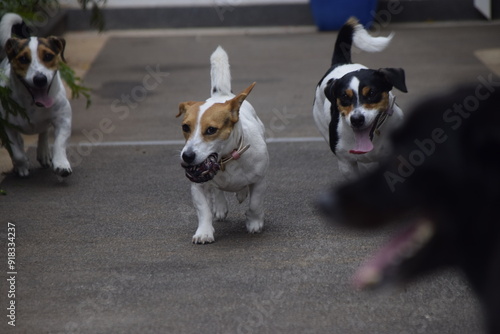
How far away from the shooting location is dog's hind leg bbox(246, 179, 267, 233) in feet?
18.9

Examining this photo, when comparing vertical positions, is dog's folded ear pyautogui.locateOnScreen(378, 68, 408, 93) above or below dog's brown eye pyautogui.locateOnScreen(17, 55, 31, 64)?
above

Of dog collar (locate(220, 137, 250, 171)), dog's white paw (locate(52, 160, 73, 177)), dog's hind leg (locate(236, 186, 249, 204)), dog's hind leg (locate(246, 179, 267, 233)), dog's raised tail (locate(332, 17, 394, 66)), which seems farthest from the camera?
dog's white paw (locate(52, 160, 73, 177))

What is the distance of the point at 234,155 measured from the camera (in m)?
5.61

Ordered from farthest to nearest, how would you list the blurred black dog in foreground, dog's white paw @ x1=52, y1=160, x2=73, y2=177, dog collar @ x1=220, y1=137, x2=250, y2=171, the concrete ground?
dog's white paw @ x1=52, y1=160, x2=73, y2=177 → dog collar @ x1=220, y1=137, x2=250, y2=171 → the concrete ground → the blurred black dog in foreground

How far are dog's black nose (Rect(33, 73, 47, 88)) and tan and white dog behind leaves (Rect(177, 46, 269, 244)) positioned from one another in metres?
1.67

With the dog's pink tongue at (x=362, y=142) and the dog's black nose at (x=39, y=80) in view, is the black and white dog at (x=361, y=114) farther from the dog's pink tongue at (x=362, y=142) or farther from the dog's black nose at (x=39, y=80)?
the dog's black nose at (x=39, y=80)

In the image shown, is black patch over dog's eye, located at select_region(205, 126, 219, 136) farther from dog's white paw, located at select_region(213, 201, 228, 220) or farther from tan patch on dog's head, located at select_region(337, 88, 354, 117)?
tan patch on dog's head, located at select_region(337, 88, 354, 117)

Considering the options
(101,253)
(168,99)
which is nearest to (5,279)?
(101,253)

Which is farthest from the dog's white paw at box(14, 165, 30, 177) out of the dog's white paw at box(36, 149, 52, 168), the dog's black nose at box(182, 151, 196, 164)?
the dog's black nose at box(182, 151, 196, 164)

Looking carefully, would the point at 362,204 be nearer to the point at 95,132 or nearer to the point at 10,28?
the point at 10,28

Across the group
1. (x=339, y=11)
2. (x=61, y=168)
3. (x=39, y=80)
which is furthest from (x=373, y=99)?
(x=339, y=11)

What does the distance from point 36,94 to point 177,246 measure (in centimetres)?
220

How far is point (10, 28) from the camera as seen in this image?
783 cm

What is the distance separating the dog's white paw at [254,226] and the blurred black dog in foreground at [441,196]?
3.25 meters
